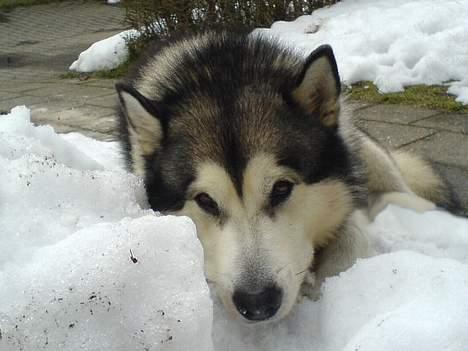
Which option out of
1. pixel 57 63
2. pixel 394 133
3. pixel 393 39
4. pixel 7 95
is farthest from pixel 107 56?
pixel 394 133

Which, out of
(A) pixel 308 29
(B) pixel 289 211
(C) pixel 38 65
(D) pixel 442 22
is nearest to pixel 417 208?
(B) pixel 289 211

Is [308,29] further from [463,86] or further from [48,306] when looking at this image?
[48,306]

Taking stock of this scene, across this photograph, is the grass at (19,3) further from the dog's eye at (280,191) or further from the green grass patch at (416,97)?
the dog's eye at (280,191)

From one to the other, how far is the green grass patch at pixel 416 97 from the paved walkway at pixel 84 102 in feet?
0.44

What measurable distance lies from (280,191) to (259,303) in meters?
0.48

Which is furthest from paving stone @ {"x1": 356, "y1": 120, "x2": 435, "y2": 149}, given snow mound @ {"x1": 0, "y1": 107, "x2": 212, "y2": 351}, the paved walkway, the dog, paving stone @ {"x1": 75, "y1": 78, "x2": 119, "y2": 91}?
paving stone @ {"x1": 75, "y1": 78, "x2": 119, "y2": 91}

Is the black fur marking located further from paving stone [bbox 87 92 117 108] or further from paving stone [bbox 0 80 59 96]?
paving stone [bbox 0 80 59 96]

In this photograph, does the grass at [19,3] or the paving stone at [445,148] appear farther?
the grass at [19,3]

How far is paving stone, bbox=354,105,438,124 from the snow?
2.66m

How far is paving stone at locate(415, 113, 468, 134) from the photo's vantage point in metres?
4.02

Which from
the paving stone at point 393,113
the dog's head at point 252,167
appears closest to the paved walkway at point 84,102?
the paving stone at point 393,113

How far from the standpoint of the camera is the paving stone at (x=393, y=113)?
4414 millimetres

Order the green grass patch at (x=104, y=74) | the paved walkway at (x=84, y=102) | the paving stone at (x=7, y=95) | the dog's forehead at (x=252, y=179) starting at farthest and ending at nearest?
the green grass patch at (x=104, y=74), the paving stone at (x=7, y=95), the paved walkway at (x=84, y=102), the dog's forehead at (x=252, y=179)

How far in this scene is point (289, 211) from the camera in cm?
212
